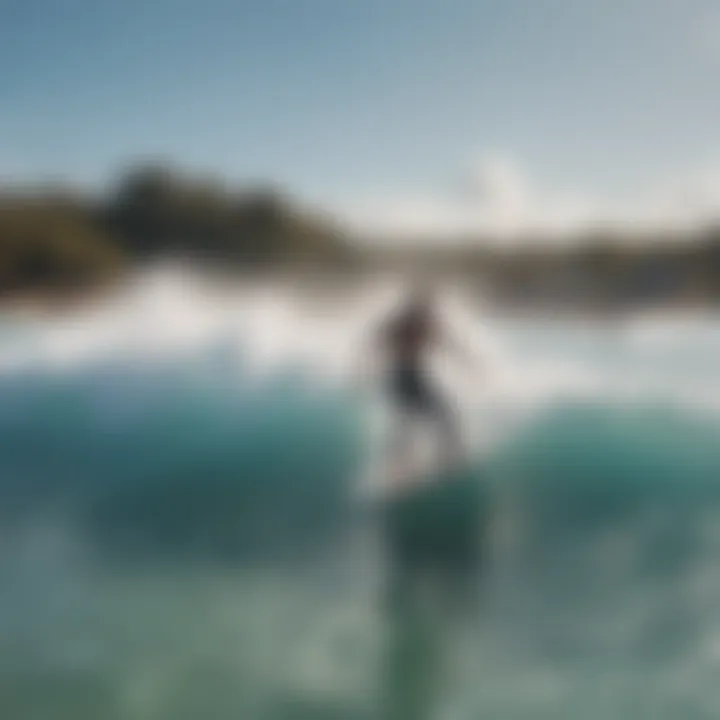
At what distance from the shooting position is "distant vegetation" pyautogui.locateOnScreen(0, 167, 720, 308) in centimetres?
249

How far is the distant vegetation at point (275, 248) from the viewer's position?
8.16ft

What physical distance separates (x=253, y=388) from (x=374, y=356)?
342mm

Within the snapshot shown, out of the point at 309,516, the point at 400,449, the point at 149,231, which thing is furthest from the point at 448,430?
the point at 149,231

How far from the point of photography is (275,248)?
8.30ft

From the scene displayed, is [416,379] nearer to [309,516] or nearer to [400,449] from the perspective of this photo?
[400,449]

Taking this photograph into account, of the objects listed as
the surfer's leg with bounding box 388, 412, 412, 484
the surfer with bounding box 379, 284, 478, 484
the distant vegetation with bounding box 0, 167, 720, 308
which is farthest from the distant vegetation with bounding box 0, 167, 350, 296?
the surfer's leg with bounding box 388, 412, 412, 484

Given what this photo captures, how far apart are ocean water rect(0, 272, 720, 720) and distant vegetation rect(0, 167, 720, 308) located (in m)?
0.08

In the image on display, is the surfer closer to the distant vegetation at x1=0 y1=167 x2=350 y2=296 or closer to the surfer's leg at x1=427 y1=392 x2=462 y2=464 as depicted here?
the surfer's leg at x1=427 y1=392 x2=462 y2=464

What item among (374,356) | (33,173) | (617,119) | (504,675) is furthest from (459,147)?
(504,675)

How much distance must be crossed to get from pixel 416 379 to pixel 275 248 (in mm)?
480

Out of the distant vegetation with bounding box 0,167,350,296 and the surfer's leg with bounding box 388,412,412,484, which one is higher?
the distant vegetation with bounding box 0,167,350,296

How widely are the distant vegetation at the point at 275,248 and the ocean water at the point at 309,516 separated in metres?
0.08

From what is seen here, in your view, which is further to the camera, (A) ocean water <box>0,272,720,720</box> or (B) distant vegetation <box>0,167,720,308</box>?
(B) distant vegetation <box>0,167,720,308</box>

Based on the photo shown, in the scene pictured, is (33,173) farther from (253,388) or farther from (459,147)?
(459,147)
